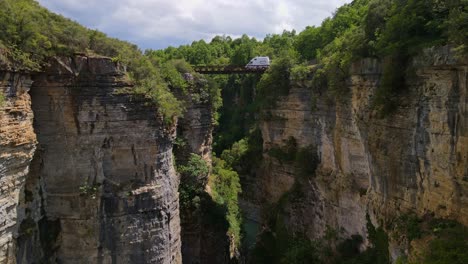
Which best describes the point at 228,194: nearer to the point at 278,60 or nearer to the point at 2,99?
the point at 278,60

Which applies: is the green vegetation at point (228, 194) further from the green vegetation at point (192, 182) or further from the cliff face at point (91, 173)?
the cliff face at point (91, 173)

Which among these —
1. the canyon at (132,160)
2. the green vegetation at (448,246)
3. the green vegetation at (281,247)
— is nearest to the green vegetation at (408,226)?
the canyon at (132,160)

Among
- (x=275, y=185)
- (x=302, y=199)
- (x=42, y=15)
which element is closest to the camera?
(x=42, y=15)

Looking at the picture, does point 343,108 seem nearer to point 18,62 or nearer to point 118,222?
point 118,222

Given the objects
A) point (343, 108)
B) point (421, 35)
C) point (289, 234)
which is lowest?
point (289, 234)

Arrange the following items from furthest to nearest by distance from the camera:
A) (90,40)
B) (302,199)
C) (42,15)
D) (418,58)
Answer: (302,199) → (90,40) → (42,15) → (418,58)

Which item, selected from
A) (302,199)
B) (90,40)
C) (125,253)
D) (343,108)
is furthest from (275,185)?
(90,40)
